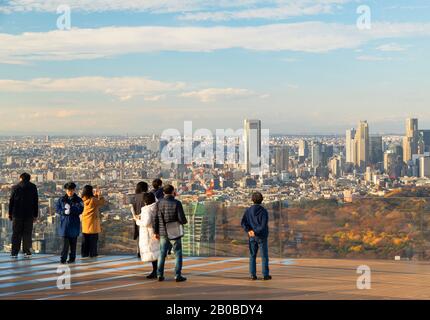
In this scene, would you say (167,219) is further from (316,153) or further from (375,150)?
(375,150)

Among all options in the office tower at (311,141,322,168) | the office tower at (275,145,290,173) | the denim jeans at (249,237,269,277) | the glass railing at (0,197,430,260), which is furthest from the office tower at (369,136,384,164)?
the denim jeans at (249,237,269,277)

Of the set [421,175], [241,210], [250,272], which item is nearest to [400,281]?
[250,272]

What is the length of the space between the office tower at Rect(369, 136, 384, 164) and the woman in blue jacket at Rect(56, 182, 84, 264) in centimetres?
2009

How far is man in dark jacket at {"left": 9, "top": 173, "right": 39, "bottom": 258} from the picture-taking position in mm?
18750

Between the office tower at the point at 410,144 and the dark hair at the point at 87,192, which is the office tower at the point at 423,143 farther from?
the dark hair at the point at 87,192

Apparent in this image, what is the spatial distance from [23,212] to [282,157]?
1895 cm

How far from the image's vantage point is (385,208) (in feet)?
61.6

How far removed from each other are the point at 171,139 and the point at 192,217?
15028 mm

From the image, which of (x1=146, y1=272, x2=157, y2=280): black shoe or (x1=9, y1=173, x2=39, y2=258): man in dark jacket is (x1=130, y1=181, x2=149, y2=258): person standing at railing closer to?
(x1=146, y1=272, x2=157, y2=280): black shoe

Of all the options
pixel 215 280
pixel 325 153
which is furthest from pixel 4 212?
pixel 325 153

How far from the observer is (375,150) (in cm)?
3716

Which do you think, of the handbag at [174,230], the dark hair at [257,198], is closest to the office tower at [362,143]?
the dark hair at [257,198]

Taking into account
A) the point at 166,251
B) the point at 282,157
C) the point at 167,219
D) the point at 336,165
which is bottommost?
the point at 166,251

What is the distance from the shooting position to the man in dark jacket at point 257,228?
15.0m
